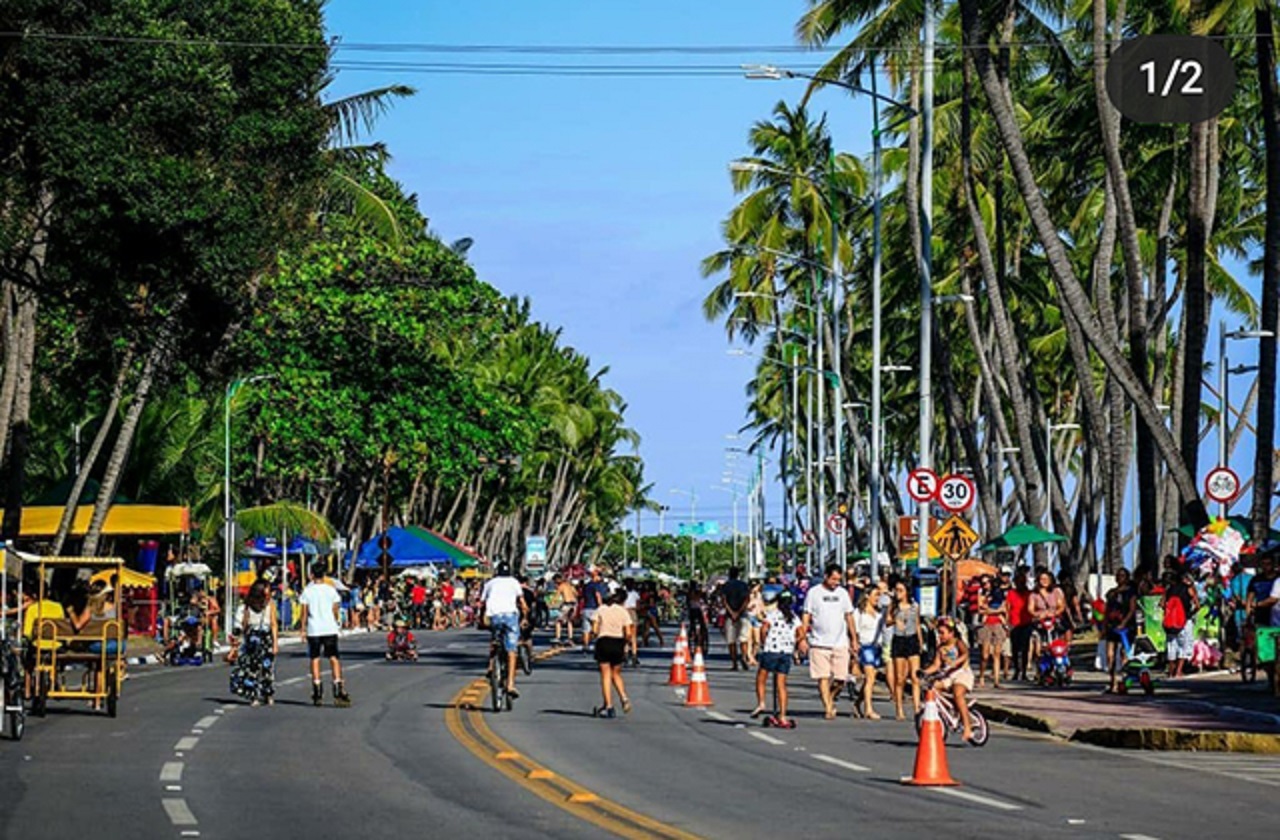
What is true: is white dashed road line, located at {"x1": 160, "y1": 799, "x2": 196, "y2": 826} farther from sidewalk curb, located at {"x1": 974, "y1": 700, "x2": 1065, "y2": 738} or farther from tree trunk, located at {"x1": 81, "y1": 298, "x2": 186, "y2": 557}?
tree trunk, located at {"x1": 81, "y1": 298, "x2": 186, "y2": 557}

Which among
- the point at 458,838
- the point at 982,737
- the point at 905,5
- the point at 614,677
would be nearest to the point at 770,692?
the point at 614,677

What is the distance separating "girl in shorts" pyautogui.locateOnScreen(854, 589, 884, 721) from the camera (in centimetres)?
2967

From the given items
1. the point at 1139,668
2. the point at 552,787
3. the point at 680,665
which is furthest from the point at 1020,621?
the point at 552,787

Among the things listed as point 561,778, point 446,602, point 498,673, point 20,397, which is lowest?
point 561,778

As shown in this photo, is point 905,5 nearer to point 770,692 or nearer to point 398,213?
point 770,692

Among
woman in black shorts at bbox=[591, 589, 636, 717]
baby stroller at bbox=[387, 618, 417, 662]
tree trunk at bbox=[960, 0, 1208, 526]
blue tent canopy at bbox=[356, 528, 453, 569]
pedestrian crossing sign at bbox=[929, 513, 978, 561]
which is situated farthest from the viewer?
blue tent canopy at bbox=[356, 528, 453, 569]

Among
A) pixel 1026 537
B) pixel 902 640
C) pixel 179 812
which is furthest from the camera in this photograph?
pixel 1026 537

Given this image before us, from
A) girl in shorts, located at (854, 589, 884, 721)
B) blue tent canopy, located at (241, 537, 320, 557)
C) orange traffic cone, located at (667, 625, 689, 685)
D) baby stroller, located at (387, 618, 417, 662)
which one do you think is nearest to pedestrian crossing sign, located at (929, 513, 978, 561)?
orange traffic cone, located at (667, 625, 689, 685)

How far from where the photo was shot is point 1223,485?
140 feet

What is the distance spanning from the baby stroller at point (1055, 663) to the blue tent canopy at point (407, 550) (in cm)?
3513

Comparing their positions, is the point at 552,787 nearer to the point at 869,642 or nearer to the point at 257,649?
the point at 869,642

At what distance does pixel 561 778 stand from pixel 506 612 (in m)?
10.7

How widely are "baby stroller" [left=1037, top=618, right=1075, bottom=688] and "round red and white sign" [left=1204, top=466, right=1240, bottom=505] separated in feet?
21.7

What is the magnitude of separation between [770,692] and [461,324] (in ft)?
115
